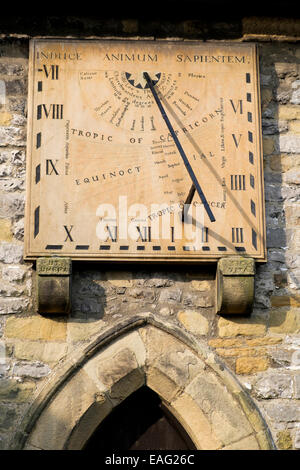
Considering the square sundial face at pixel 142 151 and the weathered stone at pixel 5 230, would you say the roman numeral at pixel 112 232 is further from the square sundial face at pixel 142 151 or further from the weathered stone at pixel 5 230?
the weathered stone at pixel 5 230

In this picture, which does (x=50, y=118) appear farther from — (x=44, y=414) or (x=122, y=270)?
(x=44, y=414)

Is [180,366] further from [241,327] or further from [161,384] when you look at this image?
[241,327]

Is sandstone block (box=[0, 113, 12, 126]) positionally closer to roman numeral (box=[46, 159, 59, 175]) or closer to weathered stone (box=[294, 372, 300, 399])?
roman numeral (box=[46, 159, 59, 175])

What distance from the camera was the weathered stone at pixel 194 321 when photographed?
192 inches

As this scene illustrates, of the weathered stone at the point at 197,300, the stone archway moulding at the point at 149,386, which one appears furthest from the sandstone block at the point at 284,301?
the stone archway moulding at the point at 149,386

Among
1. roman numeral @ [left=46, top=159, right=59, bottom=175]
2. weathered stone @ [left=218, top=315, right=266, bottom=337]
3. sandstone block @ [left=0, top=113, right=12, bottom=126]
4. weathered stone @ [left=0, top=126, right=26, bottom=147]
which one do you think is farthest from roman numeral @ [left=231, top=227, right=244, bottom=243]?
sandstone block @ [left=0, top=113, right=12, bottom=126]

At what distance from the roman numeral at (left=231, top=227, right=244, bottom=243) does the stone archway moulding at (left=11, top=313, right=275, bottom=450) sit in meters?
0.60

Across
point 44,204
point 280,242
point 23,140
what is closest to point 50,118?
point 23,140

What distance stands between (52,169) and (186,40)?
1.19 m

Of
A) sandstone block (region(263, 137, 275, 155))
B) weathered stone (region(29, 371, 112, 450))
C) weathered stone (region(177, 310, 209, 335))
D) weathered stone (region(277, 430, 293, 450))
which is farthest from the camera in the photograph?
sandstone block (region(263, 137, 275, 155))

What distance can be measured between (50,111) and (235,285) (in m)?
1.48

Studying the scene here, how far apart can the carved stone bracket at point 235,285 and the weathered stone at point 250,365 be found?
0.27 metres

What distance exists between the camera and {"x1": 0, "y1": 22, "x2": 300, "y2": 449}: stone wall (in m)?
4.74

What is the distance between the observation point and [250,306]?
487cm
